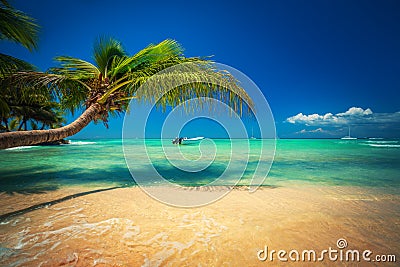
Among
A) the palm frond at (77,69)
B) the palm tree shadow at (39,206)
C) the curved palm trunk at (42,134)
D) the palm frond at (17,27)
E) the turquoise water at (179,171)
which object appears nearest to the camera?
the curved palm trunk at (42,134)

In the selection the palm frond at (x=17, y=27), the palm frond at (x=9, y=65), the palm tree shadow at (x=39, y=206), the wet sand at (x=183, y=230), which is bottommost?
the palm tree shadow at (x=39, y=206)

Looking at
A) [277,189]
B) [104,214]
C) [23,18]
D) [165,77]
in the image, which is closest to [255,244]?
[104,214]

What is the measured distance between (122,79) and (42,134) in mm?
2318

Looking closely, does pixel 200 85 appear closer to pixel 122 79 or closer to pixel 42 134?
pixel 122 79

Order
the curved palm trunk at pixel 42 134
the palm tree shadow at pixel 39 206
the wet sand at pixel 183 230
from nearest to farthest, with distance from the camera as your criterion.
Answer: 1. the wet sand at pixel 183 230
2. the curved palm trunk at pixel 42 134
3. the palm tree shadow at pixel 39 206

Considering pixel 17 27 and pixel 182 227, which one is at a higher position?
pixel 17 27

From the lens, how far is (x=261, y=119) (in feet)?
13.8

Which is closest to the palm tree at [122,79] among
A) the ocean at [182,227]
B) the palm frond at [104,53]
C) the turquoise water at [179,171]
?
the palm frond at [104,53]

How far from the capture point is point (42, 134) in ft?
10.5

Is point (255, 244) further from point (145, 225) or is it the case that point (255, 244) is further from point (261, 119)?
point (261, 119)

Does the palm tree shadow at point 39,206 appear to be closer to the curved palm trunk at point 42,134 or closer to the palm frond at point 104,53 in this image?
the curved palm trunk at point 42,134

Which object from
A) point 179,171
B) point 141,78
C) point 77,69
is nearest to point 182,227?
point 141,78

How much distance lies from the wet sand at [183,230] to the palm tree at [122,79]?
1533 millimetres

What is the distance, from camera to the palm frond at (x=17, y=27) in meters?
4.20
